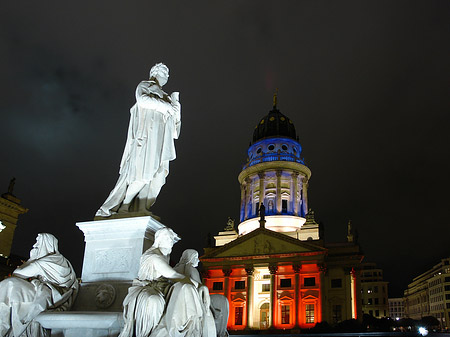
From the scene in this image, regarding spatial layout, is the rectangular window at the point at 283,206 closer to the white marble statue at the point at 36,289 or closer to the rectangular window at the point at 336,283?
the rectangular window at the point at 336,283

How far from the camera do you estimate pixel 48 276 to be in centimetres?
534

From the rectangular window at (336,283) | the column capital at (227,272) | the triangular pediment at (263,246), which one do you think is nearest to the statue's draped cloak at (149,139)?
the triangular pediment at (263,246)

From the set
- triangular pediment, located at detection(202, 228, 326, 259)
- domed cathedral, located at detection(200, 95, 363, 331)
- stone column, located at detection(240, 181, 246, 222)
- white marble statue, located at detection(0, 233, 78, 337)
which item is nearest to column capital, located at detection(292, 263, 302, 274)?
domed cathedral, located at detection(200, 95, 363, 331)

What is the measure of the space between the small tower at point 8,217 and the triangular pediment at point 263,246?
26.5 metres

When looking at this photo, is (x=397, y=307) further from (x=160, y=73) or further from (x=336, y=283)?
(x=160, y=73)

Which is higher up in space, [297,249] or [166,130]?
[297,249]

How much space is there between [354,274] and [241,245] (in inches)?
596

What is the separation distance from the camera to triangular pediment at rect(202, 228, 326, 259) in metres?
54.9

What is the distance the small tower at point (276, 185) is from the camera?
64.9 meters

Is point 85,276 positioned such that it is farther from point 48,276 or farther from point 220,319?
point 220,319

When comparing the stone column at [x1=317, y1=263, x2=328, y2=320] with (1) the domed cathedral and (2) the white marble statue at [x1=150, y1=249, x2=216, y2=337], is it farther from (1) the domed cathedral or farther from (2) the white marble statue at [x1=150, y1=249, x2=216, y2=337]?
(2) the white marble statue at [x1=150, y1=249, x2=216, y2=337]

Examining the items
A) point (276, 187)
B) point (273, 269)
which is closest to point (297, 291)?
point (273, 269)

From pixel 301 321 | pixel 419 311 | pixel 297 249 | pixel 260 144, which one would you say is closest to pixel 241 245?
pixel 297 249

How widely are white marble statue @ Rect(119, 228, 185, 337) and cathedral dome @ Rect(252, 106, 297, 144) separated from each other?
2727 inches
